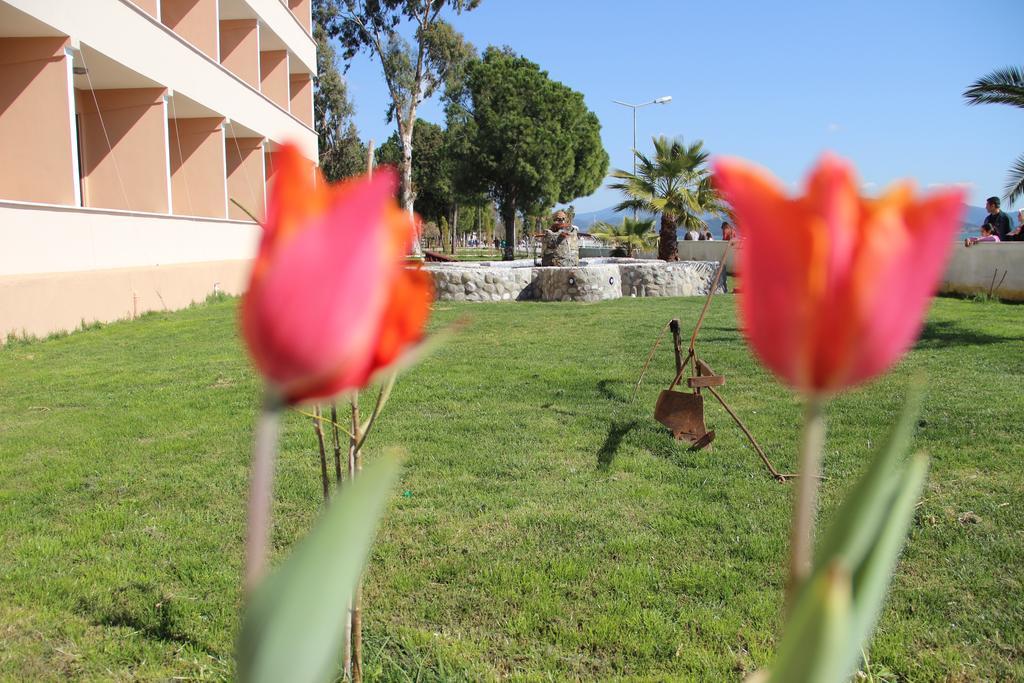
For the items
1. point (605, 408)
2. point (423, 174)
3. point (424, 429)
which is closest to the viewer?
point (424, 429)

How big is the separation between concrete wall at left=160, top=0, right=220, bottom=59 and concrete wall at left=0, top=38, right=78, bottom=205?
5463 millimetres

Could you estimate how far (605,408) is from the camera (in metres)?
5.82

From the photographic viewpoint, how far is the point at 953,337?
891cm

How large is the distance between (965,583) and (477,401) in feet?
12.3

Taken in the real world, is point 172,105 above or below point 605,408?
above

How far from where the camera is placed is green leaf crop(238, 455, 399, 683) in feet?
1.29

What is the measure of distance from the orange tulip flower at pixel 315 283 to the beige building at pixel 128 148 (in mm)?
5777

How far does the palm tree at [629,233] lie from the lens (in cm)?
2439

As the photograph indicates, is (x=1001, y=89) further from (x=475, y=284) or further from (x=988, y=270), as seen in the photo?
(x=475, y=284)

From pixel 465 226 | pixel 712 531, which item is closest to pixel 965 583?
pixel 712 531

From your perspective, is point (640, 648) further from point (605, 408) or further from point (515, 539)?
point (605, 408)

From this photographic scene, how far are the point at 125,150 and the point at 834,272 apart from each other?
49.2ft

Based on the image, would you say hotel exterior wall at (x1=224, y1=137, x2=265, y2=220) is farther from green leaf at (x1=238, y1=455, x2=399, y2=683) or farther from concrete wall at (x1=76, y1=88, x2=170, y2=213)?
green leaf at (x1=238, y1=455, x2=399, y2=683)

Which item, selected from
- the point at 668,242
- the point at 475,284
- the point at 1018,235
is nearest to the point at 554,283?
the point at 475,284
